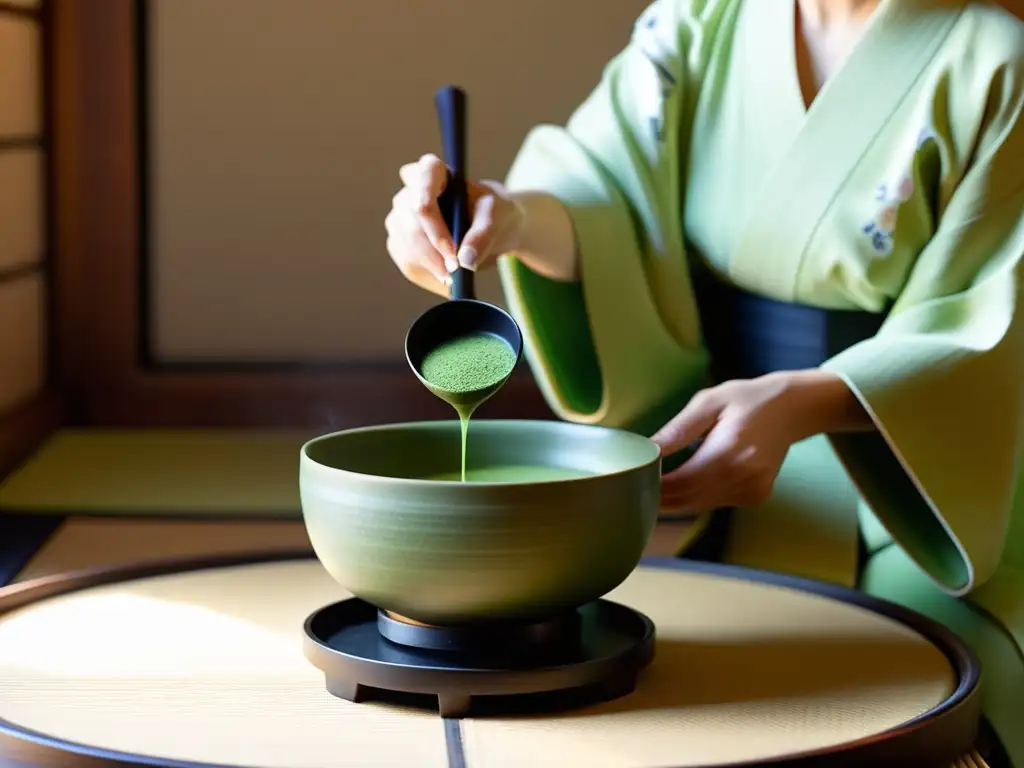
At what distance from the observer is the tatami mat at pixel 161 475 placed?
2.53m

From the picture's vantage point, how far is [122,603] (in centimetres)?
111

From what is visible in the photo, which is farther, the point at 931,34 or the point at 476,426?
the point at 931,34

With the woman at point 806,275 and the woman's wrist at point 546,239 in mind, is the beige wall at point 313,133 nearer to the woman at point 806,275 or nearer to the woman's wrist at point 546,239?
the woman at point 806,275

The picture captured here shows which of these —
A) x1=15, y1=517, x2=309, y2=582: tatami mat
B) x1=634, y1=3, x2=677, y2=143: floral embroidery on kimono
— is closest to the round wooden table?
x1=634, y1=3, x2=677, y2=143: floral embroidery on kimono

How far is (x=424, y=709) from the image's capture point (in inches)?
35.4

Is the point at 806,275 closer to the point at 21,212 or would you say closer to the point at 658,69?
the point at 658,69

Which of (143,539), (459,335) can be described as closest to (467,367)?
(459,335)

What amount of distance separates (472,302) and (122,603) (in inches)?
14.4

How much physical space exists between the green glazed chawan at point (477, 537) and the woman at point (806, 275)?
0.37 m

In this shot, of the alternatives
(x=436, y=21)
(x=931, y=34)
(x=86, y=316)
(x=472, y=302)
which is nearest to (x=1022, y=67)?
(x=931, y=34)

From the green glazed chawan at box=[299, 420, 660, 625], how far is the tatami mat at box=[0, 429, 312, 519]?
1.59 metres

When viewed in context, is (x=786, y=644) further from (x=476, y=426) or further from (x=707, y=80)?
(x=707, y=80)

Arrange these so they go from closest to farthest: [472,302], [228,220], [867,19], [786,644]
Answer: [786,644] → [472,302] → [867,19] → [228,220]

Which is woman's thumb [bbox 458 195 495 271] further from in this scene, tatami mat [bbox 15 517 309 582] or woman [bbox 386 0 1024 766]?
tatami mat [bbox 15 517 309 582]
